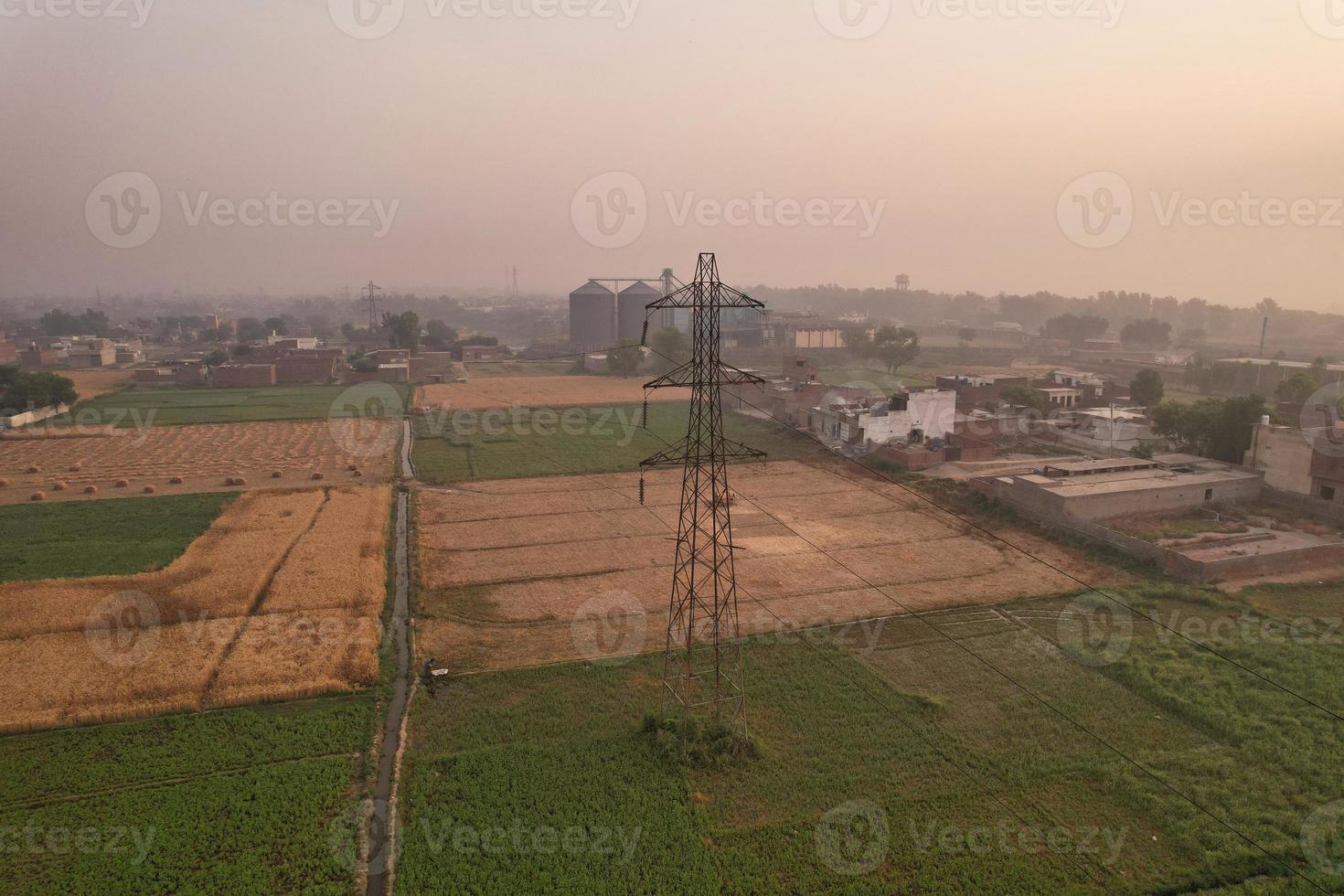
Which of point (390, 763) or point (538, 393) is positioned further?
point (538, 393)

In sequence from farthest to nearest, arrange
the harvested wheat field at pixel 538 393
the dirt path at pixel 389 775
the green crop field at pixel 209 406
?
the harvested wheat field at pixel 538 393, the green crop field at pixel 209 406, the dirt path at pixel 389 775

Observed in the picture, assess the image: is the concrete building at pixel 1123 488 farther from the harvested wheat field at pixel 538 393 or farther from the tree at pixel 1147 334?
the tree at pixel 1147 334

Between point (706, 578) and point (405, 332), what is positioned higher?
point (405, 332)

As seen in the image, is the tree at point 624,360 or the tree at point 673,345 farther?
the tree at point 673,345

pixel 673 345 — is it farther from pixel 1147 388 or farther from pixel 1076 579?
pixel 1076 579

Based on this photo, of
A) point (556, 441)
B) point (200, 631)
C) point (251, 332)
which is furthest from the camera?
point (251, 332)

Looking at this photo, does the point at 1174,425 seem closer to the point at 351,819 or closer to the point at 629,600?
the point at 629,600

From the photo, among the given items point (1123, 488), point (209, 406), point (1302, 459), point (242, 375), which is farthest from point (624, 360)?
point (1302, 459)

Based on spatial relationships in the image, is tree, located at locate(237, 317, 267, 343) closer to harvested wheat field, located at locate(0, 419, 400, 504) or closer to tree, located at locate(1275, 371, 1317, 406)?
harvested wheat field, located at locate(0, 419, 400, 504)

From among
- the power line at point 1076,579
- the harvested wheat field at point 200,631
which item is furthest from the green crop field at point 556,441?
the harvested wheat field at point 200,631
